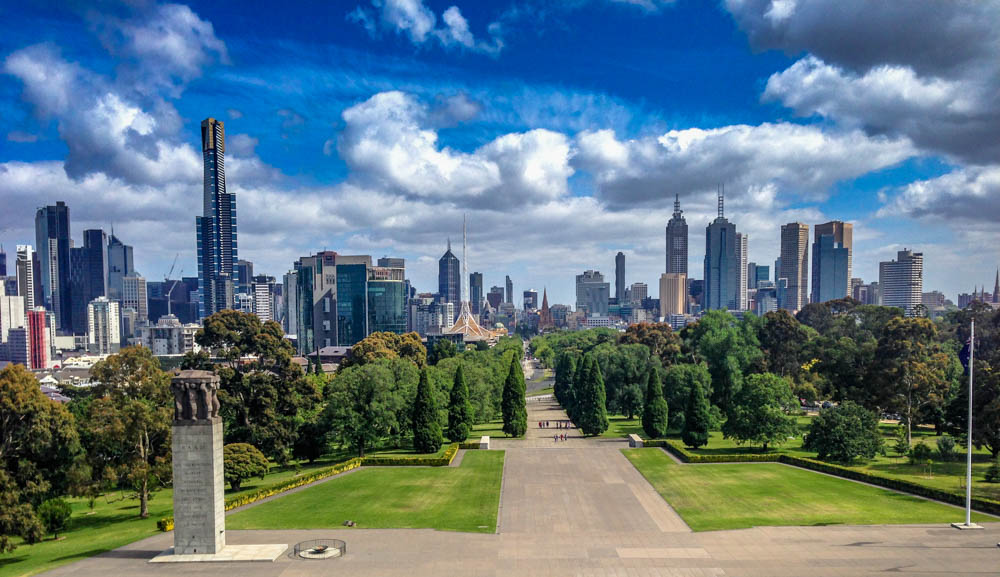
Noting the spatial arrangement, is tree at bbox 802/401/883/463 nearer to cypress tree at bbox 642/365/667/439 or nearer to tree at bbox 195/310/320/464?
cypress tree at bbox 642/365/667/439

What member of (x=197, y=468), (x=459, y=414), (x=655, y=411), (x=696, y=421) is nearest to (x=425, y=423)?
(x=459, y=414)

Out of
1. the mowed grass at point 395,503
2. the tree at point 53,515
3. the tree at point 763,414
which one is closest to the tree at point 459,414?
the mowed grass at point 395,503

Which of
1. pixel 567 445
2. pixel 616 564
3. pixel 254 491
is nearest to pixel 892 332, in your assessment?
pixel 567 445

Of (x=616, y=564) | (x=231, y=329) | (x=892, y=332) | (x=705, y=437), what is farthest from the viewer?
(x=892, y=332)

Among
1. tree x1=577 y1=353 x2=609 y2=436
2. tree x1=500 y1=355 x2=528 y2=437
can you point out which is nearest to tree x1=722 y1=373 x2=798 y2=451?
tree x1=577 y1=353 x2=609 y2=436

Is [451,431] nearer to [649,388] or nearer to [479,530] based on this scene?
[649,388]

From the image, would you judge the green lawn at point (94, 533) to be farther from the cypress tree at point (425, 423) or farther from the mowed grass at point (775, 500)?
the mowed grass at point (775, 500)
